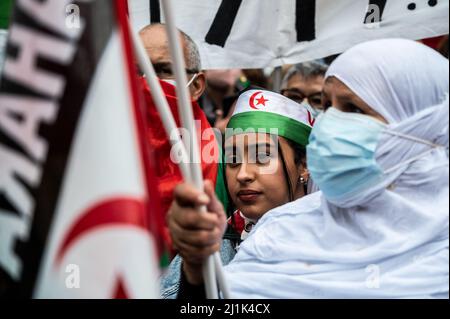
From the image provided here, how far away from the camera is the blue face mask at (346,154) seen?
8.73 feet

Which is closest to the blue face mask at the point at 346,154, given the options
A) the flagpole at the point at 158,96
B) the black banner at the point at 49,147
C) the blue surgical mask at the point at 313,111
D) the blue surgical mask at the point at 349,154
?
the blue surgical mask at the point at 349,154

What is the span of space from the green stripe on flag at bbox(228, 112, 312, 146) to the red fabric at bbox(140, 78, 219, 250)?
0.49 feet

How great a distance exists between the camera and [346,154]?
2.68m

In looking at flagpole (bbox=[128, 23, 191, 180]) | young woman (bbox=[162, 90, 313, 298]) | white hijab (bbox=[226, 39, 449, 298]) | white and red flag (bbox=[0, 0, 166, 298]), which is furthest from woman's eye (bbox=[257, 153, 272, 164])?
white and red flag (bbox=[0, 0, 166, 298])

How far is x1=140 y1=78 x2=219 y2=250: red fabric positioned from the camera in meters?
3.38

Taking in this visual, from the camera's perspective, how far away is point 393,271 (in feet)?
8.59

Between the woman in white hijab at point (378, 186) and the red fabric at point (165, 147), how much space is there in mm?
654

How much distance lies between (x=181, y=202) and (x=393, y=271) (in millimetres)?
779

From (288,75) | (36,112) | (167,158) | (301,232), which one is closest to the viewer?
(36,112)

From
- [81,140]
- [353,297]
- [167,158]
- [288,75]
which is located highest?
[288,75]

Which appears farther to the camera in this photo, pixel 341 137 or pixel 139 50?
pixel 341 137

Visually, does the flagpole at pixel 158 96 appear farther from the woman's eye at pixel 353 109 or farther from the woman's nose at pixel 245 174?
the woman's nose at pixel 245 174
